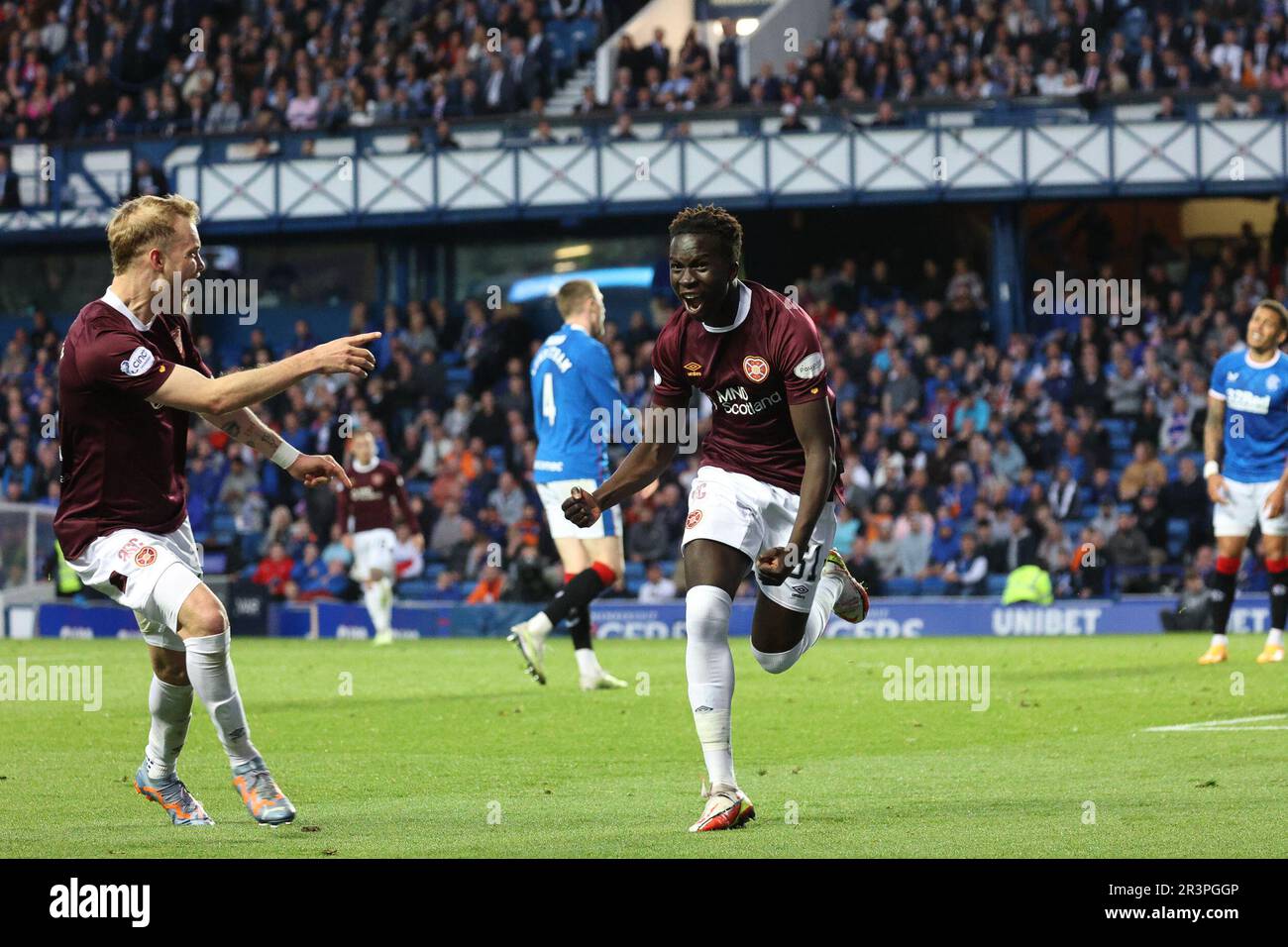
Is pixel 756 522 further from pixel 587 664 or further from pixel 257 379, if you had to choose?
pixel 587 664

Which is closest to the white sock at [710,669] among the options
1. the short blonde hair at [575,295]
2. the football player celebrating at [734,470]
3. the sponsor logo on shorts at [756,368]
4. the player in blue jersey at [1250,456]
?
the football player celebrating at [734,470]

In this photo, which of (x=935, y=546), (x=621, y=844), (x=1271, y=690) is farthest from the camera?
(x=935, y=546)

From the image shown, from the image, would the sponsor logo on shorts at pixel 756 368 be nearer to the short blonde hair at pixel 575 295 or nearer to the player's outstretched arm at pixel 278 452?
the player's outstretched arm at pixel 278 452

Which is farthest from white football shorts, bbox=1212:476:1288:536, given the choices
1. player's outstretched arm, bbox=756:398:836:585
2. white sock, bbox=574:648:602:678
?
player's outstretched arm, bbox=756:398:836:585

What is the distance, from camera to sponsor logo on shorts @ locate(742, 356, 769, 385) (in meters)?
7.82

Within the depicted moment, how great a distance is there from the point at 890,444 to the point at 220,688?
18923mm

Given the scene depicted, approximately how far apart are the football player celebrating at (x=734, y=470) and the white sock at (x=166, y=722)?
5.69ft

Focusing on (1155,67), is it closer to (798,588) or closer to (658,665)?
(658,665)

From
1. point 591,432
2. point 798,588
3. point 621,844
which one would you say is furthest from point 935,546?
point 621,844

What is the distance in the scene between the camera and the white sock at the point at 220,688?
7.41 meters

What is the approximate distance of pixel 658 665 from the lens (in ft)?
54.5

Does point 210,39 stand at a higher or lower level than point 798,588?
higher

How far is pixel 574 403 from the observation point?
13938 mm
